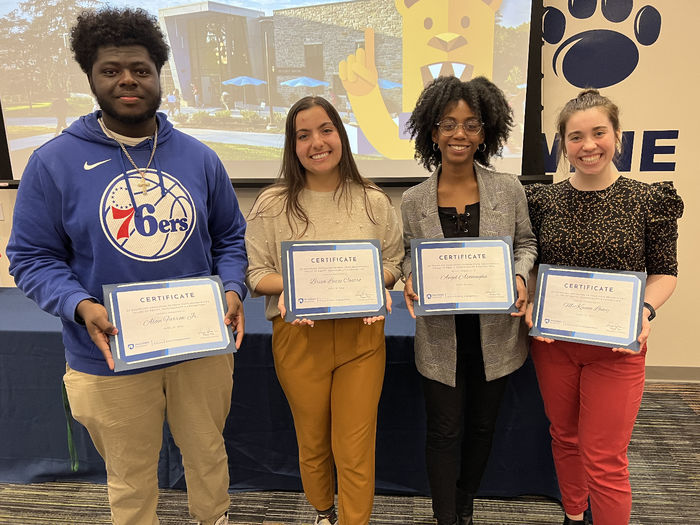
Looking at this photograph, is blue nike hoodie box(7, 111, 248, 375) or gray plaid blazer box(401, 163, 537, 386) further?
gray plaid blazer box(401, 163, 537, 386)

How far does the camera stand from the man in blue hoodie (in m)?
1.24

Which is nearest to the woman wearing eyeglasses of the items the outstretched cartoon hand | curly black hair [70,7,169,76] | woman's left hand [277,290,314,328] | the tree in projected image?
woman's left hand [277,290,314,328]

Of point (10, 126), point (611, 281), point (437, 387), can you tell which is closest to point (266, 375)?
point (437, 387)

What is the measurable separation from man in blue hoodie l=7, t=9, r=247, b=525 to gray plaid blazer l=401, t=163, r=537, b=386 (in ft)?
2.13

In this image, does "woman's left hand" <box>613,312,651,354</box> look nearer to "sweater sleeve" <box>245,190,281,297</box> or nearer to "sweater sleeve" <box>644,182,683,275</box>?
"sweater sleeve" <box>644,182,683,275</box>

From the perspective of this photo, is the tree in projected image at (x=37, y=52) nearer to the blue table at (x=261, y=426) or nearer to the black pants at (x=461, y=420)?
the blue table at (x=261, y=426)

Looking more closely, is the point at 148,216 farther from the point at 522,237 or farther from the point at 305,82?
the point at 305,82

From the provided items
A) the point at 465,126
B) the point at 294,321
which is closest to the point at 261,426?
the point at 294,321

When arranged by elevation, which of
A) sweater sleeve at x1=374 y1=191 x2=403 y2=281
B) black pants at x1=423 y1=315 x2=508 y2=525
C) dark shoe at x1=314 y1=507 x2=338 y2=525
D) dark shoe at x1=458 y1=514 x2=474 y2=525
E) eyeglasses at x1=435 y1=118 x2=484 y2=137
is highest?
eyeglasses at x1=435 y1=118 x2=484 y2=137

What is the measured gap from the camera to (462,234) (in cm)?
150

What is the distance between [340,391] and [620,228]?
1056mm

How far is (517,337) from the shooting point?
5.08 ft

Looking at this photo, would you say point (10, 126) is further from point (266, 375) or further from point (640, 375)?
point (640, 375)

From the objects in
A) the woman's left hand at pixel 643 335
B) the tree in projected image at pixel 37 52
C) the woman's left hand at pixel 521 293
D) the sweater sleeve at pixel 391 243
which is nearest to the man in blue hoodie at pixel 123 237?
the sweater sleeve at pixel 391 243
